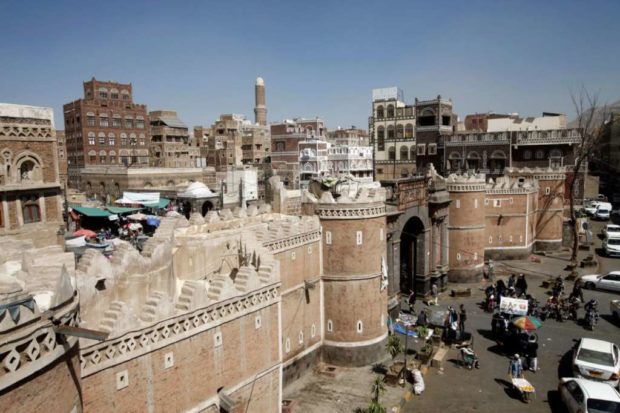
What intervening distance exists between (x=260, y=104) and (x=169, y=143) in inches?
1794

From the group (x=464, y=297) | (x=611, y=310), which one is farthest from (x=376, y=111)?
(x=611, y=310)

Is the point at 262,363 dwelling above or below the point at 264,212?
below

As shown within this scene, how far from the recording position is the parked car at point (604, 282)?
28.9 m

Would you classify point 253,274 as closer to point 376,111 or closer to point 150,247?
point 150,247

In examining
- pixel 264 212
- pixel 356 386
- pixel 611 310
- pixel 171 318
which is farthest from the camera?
pixel 611 310

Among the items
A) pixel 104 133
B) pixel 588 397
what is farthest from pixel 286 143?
pixel 588 397

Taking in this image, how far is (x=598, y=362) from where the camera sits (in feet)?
57.2

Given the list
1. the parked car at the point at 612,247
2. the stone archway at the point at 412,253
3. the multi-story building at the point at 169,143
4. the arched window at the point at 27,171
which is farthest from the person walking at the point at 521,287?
the multi-story building at the point at 169,143

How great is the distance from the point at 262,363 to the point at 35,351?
775 centimetres

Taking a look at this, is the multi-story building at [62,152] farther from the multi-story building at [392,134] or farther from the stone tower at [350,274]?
the stone tower at [350,274]

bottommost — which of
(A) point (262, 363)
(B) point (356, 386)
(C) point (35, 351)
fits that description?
(B) point (356, 386)

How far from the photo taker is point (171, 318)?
1036cm

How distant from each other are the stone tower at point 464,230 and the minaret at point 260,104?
80721 millimetres

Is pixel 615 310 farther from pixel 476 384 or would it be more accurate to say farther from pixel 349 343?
pixel 349 343
